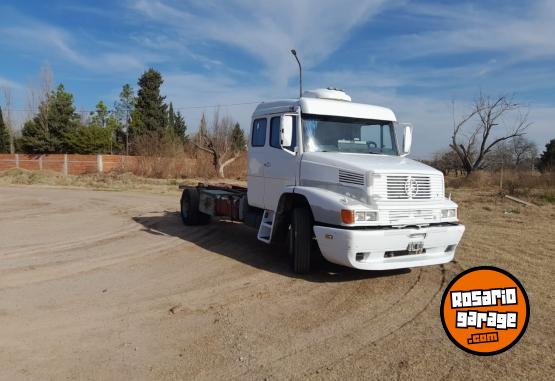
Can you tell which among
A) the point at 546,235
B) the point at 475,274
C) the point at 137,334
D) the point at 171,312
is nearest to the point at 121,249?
Answer: the point at 171,312

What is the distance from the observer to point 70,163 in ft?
140

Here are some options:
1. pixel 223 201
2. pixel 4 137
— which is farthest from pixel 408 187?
pixel 4 137

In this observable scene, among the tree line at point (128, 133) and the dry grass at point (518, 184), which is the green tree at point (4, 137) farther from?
the dry grass at point (518, 184)

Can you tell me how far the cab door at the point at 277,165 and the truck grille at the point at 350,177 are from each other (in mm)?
969

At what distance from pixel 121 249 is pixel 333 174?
458 cm

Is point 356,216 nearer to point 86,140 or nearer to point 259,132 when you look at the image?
point 259,132

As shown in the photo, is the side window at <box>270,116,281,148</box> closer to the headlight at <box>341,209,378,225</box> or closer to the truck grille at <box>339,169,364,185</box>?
the truck grille at <box>339,169,364,185</box>

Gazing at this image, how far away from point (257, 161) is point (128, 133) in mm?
55298

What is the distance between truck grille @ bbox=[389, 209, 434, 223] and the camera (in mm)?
6164

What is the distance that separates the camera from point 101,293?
19.6 ft

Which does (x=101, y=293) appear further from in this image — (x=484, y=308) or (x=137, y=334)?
(x=484, y=308)

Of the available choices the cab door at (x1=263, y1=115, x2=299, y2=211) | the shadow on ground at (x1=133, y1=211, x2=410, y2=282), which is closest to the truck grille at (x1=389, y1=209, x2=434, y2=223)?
the shadow on ground at (x1=133, y1=211, x2=410, y2=282)

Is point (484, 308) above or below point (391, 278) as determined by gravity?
above

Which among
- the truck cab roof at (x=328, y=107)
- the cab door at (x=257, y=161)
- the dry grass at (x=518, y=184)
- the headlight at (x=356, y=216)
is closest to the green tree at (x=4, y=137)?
the dry grass at (x=518, y=184)
